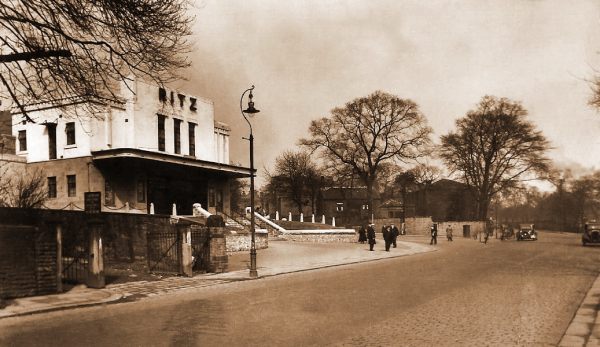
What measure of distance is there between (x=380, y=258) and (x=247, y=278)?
1133cm

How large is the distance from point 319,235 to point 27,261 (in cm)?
2805

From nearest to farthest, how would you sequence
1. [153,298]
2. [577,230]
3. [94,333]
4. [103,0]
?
[94,333] → [103,0] → [153,298] → [577,230]

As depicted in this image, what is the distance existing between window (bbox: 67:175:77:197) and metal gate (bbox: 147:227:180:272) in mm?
18965

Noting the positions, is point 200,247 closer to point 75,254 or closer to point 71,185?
point 75,254

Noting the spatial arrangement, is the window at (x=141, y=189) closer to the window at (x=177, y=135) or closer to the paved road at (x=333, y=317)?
the window at (x=177, y=135)

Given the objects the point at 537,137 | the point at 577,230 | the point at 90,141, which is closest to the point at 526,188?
the point at 537,137

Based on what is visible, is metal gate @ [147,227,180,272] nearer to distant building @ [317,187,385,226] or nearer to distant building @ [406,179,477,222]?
distant building @ [406,179,477,222]

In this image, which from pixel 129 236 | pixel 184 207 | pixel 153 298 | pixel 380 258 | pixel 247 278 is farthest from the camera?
pixel 184 207

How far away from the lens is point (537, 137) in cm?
4662

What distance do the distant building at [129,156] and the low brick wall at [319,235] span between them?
25.2ft

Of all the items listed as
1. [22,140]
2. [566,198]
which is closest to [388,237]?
[22,140]

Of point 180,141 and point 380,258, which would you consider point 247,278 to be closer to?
point 380,258

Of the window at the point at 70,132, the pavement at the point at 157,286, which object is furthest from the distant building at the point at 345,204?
the pavement at the point at 157,286

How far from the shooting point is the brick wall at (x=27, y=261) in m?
11.6
